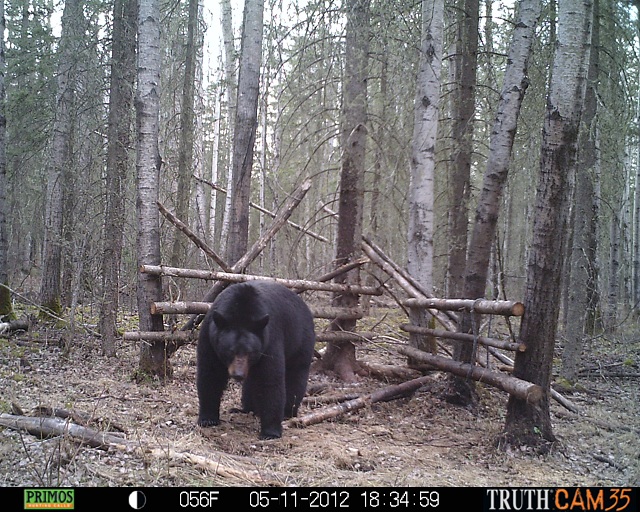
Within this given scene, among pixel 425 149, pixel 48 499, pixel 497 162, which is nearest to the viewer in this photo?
pixel 48 499

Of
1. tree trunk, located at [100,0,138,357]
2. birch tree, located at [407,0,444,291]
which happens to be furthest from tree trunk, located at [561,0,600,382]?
tree trunk, located at [100,0,138,357]

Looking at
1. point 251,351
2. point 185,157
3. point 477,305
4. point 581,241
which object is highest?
point 185,157

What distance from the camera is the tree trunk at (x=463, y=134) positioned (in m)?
8.99

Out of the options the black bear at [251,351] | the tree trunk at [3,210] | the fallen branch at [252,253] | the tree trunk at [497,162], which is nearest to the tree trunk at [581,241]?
the tree trunk at [497,162]

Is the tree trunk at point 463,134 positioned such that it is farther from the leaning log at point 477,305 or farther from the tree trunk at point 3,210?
the tree trunk at point 3,210

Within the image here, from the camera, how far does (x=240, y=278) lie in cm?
788

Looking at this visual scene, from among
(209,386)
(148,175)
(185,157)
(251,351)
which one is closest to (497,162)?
(251,351)

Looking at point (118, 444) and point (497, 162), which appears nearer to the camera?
point (118, 444)

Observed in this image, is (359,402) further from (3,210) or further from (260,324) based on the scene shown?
(3,210)

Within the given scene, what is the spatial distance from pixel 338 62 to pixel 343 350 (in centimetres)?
432

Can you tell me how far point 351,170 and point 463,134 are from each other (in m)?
1.88

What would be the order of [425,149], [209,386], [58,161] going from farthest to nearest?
1. [58,161]
2. [425,149]
3. [209,386]

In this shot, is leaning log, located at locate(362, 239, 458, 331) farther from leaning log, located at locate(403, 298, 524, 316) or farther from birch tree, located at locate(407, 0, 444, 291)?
leaning log, located at locate(403, 298, 524, 316)

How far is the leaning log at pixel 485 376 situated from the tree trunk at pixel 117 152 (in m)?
4.48
